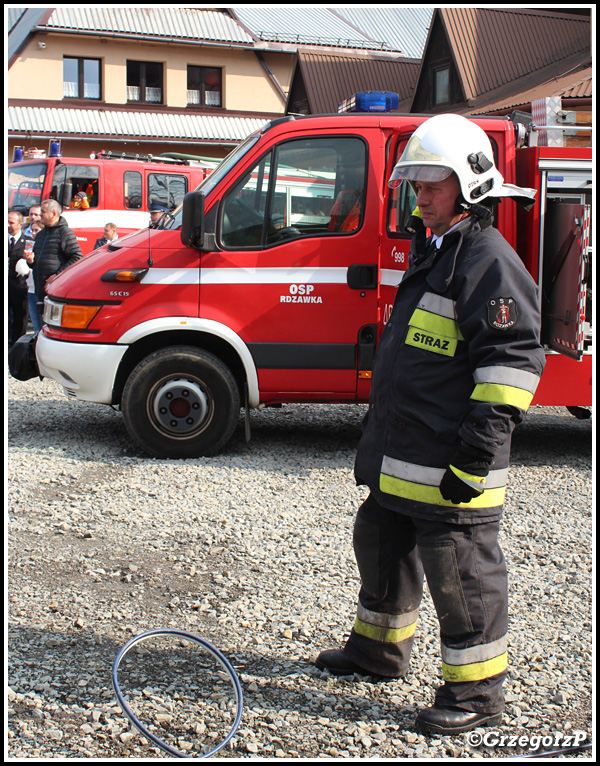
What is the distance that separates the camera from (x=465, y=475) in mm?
2873

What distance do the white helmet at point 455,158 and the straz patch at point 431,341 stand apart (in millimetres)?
481

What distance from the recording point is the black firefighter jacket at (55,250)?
9570mm

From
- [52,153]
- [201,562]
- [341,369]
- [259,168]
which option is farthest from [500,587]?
[52,153]

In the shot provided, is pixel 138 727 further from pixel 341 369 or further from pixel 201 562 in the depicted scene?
pixel 341 369

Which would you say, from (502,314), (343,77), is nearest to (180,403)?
(502,314)

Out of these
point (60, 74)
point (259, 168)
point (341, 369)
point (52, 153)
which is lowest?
point (341, 369)

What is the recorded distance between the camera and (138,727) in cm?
296

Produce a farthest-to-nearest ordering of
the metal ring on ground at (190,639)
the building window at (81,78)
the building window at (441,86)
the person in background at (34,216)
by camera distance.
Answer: the building window at (81,78), the building window at (441,86), the person in background at (34,216), the metal ring on ground at (190,639)

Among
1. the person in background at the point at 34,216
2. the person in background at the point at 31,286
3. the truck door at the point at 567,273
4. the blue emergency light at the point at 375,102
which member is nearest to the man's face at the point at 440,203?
the truck door at the point at 567,273

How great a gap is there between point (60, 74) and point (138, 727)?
30.8 meters

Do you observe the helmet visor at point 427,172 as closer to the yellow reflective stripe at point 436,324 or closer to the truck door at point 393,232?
the yellow reflective stripe at point 436,324

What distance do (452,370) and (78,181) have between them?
41.3 ft

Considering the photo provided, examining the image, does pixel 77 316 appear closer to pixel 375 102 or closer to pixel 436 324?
pixel 375 102

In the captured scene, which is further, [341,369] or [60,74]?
[60,74]
